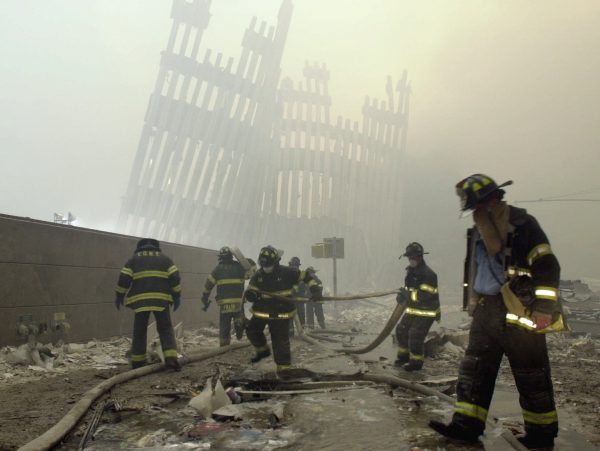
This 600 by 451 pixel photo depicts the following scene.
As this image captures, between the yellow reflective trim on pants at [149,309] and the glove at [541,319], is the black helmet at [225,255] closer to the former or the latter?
the yellow reflective trim on pants at [149,309]

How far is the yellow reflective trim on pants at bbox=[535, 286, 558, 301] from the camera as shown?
2758 millimetres

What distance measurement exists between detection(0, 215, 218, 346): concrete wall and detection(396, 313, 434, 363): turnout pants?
5096 millimetres

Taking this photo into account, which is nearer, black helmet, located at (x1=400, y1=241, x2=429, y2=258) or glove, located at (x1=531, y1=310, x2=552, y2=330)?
glove, located at (x1=531, y1=310, x2=552, y2=330)

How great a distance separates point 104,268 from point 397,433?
6.50 meters

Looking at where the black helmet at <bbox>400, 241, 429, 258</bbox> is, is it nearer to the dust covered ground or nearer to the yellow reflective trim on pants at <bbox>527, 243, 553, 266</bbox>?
the dust covered ground

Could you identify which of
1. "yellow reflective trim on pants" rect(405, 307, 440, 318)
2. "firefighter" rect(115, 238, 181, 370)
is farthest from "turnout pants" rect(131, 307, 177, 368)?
"yellow reflective trim on pants" rect(405, 307, 440, 318)

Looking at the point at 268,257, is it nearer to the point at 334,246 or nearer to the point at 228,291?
the point at 228,291

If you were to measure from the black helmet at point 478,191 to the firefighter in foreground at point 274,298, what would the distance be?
9.05ft

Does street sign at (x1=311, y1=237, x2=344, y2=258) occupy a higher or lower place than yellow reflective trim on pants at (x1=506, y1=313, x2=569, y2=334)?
higher

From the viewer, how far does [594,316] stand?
11.5 meters

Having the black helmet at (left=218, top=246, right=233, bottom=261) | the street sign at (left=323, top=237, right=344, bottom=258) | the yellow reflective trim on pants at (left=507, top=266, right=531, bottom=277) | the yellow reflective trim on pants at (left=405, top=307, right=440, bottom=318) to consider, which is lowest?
the yellow reflective trim on pants at (left=405, top=307, right=440, bottom=318)

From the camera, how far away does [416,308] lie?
653cm

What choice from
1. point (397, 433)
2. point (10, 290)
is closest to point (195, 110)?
point (10, 290)

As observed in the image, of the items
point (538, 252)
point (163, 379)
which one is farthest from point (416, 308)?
point (538, 252)
